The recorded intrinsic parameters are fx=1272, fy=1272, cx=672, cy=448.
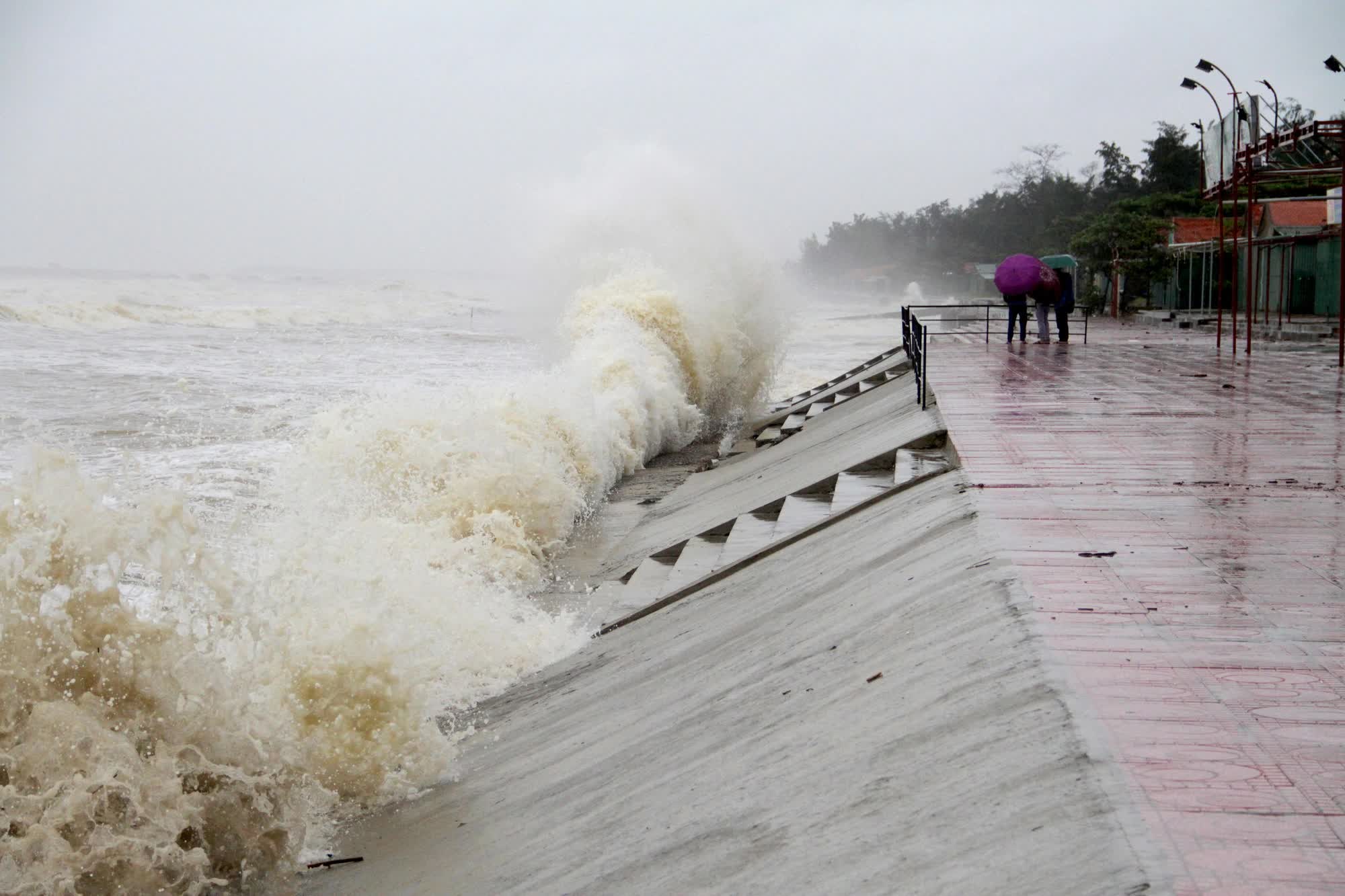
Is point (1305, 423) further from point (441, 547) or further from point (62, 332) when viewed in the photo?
point (62, 332)

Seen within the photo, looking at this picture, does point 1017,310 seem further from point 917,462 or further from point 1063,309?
point 917,462

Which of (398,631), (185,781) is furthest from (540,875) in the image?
(398,631)

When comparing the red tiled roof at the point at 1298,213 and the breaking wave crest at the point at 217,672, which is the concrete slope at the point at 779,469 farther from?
the red tiled roof at the point at 1298,213

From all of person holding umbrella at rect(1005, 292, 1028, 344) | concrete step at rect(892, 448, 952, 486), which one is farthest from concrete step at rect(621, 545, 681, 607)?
person holding umbrella at rect(1005, 292, 1028, 344)

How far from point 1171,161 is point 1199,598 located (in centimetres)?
7438

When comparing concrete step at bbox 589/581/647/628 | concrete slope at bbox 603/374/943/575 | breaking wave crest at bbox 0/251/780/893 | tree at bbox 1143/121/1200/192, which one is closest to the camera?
breaking wave crest at bbox 0/251/780/893

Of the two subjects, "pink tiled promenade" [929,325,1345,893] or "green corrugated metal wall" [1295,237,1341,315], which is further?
"green corrugated metal wall" [1295,237,1341,315]

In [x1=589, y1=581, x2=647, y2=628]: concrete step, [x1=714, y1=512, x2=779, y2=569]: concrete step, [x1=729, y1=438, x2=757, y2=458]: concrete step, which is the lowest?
[x1=589, y1=581, x2=647, y2=628]: concrete step

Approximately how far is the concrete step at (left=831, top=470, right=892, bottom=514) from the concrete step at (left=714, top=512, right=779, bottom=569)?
1.67 feet

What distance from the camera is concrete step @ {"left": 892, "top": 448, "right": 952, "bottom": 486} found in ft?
28.4

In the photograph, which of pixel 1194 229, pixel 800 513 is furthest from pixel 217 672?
pixel 1194 229

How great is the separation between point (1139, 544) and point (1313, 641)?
1.48 m

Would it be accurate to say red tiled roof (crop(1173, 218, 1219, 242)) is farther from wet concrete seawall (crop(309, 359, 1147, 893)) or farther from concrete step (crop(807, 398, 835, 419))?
wet concrete seawall (crop(309, 359, 1147, 893))

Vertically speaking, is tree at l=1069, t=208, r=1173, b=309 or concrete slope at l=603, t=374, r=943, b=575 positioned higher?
tree at l=1069, t=208, r=1173, b=309
